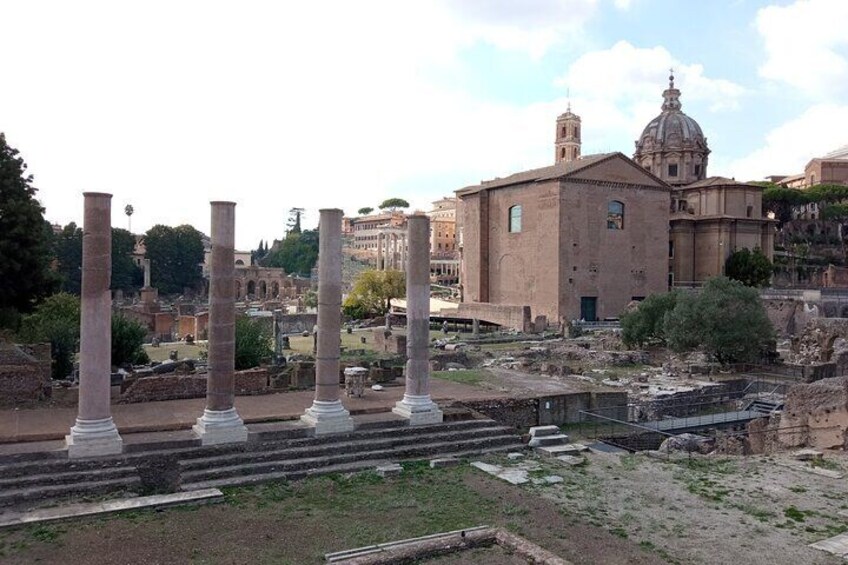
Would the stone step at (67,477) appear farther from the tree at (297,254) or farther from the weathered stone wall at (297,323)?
the tree at (297,254)

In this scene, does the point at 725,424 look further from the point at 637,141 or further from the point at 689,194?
the point at 637,141

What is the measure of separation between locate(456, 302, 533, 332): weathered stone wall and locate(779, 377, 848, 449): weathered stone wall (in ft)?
82.7

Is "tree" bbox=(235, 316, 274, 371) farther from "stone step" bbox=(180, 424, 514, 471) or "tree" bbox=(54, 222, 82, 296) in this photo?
"tree" bbox=(54, 222, 82, 296)

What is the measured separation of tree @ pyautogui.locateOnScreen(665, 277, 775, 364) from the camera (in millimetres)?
25516

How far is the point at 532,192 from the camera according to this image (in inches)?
1844

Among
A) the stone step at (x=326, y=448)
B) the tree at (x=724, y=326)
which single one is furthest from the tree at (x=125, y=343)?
the tree at (x=724, y=326)

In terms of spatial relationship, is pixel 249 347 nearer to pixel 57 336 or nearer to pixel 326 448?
pixel 57 336

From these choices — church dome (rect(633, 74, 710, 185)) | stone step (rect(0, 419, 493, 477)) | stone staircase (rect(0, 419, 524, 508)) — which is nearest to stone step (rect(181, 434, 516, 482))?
stone staircase (rect(0, 419, 524, 508))

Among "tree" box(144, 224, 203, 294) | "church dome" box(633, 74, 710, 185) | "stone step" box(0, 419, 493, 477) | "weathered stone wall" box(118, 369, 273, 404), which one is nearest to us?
"stone step" box(0, 419, 493, 477)

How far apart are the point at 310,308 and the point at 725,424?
42.4 metres

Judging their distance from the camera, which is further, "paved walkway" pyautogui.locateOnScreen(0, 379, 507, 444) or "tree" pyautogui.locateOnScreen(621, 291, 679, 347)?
"tree" pyautogui.locateOnScreen(621, 291, 679, 347)

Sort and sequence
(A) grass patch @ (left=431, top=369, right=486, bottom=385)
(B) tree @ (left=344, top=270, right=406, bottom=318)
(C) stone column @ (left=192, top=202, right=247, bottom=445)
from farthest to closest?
(B) tree @ (left=344, top=270, right=406, bottom=318), (A) grass patch @ (left=431, top=369, right=486, bottom=385), (C) stone column @ (left=192, top=202, right=247, bottom=445)

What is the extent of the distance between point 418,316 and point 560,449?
3.77 m

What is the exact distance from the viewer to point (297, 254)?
10831 centimetres
